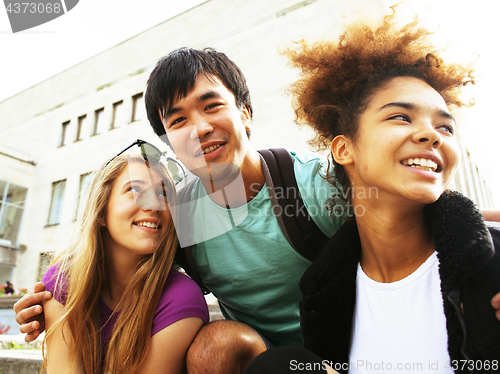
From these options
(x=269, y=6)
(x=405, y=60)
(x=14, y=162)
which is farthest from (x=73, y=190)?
(x=405, y=60)

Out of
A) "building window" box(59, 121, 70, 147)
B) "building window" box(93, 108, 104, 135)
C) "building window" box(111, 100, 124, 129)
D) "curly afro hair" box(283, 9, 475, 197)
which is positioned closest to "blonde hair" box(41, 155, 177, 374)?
"curly afro hair" box(283, 9, 475, 197)

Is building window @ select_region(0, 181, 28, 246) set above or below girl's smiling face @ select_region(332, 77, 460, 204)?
above

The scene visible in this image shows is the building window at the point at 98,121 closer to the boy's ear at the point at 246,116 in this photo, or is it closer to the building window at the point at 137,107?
the building window at the point at 137,107

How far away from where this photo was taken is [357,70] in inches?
75.3

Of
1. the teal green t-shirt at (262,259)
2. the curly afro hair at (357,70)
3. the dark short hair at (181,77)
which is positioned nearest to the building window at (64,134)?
the dark short hair at (181,77)

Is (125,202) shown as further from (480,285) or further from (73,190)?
(73,190)

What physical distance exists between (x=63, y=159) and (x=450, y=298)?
18.3 meters

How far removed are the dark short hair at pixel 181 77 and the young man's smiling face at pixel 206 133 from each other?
0.20 feet

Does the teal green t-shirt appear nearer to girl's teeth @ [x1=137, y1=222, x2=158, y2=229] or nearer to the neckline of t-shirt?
girl's teeth @ [x1=137, y1=222, x2=158, y2=229]

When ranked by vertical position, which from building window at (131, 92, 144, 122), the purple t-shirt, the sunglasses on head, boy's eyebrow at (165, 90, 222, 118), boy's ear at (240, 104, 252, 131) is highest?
building window at (131, 92, 144, 122)

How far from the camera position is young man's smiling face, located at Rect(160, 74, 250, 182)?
7.75ft

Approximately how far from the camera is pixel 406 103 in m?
1.57

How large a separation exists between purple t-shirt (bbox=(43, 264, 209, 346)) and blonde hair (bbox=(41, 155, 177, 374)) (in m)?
0.04

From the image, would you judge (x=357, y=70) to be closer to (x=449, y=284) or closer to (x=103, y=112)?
(x=449, y=284)
